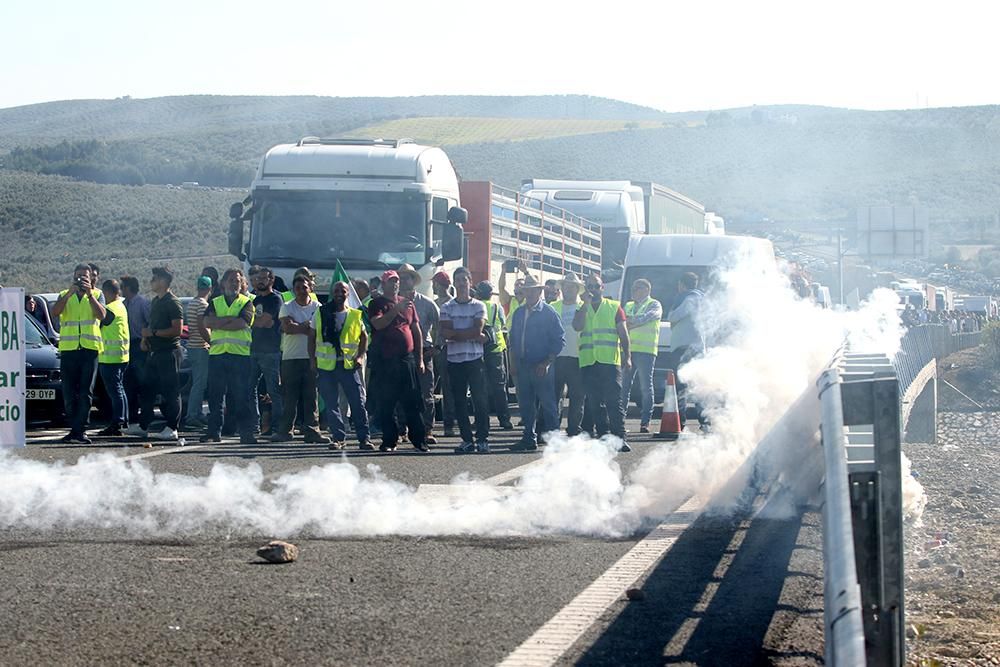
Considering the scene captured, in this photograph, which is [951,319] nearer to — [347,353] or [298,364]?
[298,364]

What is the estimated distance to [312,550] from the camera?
8352 mm

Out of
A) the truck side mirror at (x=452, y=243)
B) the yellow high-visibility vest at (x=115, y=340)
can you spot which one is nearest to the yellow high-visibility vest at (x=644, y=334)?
the truck side mirror at (x=452, y=243)

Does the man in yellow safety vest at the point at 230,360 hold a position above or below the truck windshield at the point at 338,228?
below

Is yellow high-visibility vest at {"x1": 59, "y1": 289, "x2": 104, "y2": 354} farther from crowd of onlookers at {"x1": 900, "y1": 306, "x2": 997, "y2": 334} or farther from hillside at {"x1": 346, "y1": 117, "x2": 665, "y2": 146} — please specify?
hillside at {"x1": 346, "y1": 117, "x2": 665, "y2": 146}

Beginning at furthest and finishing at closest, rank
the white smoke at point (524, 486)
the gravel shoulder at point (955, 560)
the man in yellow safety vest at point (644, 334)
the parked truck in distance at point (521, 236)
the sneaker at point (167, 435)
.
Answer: the parked truck in distance at point (521, 236) → the man in yellow safety vest at point (644, 334) → the sneaker at point (167, 435) → the white smoke at point (524, 486) → the gravel shoulder at point (955, 560)

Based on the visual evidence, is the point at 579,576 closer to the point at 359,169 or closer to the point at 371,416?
the point at 371,416

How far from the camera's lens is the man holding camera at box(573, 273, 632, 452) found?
48.9ft

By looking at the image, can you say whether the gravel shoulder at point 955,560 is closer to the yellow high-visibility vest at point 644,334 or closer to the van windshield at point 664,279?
the yellow high-visibility vest at point 644,334

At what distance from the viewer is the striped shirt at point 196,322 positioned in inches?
658

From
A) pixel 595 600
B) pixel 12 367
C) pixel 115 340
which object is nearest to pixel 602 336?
pixel 115 340

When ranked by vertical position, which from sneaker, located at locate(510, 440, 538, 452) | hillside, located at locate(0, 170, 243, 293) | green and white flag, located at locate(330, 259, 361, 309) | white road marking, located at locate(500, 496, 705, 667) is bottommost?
white road marking, located at locate(500, 496, 705, 667)

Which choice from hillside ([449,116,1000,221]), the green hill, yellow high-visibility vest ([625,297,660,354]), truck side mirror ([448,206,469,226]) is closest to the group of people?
yellow high-visibility vest ([625,297,660,354])

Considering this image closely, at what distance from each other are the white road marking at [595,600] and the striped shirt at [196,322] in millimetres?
8425

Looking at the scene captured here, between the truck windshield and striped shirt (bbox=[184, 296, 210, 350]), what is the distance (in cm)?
142
